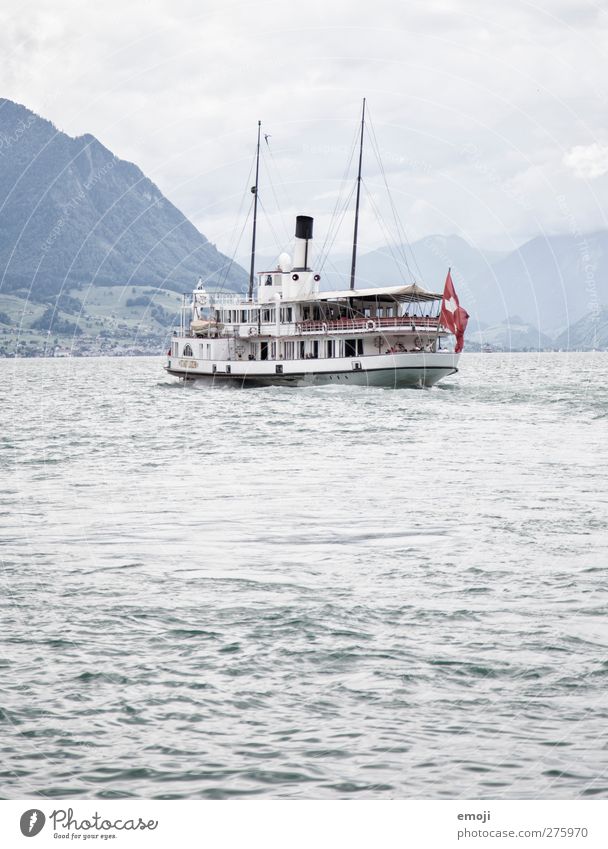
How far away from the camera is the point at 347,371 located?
8006 cm

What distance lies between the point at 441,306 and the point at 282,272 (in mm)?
15223

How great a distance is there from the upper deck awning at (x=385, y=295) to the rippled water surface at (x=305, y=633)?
45.9 meters

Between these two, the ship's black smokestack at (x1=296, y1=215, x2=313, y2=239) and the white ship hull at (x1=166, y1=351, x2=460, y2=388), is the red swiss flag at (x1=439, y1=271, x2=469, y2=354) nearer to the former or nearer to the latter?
the white ship hull at (x1=166, y1=351, x2=460, y2=388)

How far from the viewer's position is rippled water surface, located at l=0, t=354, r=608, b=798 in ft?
36.8

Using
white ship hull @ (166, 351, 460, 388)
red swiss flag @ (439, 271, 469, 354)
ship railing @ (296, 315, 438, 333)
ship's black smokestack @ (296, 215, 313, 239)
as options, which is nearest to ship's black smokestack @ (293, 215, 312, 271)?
ship's black smokestack @ (296, 215, 313, 239)

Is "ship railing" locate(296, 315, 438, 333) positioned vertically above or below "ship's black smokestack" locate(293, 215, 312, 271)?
below

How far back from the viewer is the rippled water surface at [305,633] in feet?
36.8

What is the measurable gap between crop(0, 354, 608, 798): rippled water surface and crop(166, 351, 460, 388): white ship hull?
42964 millimetres

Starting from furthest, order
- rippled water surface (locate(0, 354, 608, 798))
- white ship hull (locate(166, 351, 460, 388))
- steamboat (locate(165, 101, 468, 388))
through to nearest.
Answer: steamboat (locate(165, 101, 468, 388)) → white ship hull (locate(166, 351, 460, 388)) → rippled water surface (locate(0, 354, 608, 798))

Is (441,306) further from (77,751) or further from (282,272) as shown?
(77,751)

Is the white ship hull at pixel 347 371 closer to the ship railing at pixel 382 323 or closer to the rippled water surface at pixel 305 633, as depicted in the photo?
the ship railing at pixel 382 323

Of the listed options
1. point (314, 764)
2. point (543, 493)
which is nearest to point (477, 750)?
point (314, 764)

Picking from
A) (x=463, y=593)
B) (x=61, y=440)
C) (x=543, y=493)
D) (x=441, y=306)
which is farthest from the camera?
(x=441, y=306)

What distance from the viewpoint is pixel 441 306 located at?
78.9 meters
